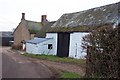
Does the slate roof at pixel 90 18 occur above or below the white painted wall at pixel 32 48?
above

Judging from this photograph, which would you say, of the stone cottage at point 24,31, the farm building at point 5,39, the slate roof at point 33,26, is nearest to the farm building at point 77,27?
the stone cottage at point 24,31

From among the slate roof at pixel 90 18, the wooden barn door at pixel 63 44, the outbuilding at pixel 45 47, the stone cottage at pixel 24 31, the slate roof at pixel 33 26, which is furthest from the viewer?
the slate roof at pixel 33 26

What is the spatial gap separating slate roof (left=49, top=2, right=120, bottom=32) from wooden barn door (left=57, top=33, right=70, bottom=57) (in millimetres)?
908

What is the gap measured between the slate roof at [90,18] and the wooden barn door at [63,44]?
0.91 meters

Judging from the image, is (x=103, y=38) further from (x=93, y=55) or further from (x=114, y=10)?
(x=114, y=10)

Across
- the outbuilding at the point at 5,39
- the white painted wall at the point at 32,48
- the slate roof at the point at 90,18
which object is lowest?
the white painted wall at the point at 32,48

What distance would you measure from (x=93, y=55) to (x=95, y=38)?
784 mm

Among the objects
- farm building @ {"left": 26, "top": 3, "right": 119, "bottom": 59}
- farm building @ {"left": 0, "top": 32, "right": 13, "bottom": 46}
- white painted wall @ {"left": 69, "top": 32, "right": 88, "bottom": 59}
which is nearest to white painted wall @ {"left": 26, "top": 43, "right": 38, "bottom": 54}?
farm building @ {"left": 26, "top": 3, "right": 119, "bottom": 59}

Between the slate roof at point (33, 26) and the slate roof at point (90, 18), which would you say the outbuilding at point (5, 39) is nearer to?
the slate roof at point (33, 26)

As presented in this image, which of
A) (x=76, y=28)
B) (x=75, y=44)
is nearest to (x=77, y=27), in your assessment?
(x=76, y=28)

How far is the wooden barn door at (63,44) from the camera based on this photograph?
3691 cm

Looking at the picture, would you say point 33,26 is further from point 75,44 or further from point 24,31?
point 75,44

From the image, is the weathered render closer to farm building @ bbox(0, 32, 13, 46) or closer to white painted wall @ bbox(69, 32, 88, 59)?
farm building @ bbox(0, 32, 13, 46)

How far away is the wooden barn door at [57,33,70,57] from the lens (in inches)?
1453
